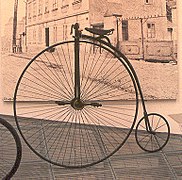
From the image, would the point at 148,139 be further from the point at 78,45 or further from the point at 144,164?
the point at 78,45

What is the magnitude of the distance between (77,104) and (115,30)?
1.16 feet

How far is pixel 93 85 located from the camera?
1.30m

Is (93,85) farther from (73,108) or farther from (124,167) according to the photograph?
(124,167)

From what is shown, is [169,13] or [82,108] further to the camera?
[169,13]

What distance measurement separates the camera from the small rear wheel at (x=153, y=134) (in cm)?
129

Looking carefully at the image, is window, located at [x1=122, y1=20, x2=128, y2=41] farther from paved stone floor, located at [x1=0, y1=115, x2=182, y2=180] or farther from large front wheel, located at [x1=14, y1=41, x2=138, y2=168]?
paved stone floor, located at [x1=0, y1=115, x2=182, y2=180]

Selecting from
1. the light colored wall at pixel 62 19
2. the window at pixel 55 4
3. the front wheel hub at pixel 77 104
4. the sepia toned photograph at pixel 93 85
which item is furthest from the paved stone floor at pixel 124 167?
the window at pixel 55 4

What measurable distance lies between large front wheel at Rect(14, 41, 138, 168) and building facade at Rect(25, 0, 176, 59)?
73mm

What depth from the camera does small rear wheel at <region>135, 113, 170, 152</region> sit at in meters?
Result: 1.29

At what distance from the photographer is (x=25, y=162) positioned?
119 cm

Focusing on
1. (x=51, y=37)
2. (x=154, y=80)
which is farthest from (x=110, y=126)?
(x=51, y=37)

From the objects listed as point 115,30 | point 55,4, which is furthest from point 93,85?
point 55,4

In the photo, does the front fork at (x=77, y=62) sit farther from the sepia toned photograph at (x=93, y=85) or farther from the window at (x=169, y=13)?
the window at (x=169, y=13)

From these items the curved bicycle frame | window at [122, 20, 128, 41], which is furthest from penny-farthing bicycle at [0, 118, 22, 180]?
window at [122, 20, 128, 41]
